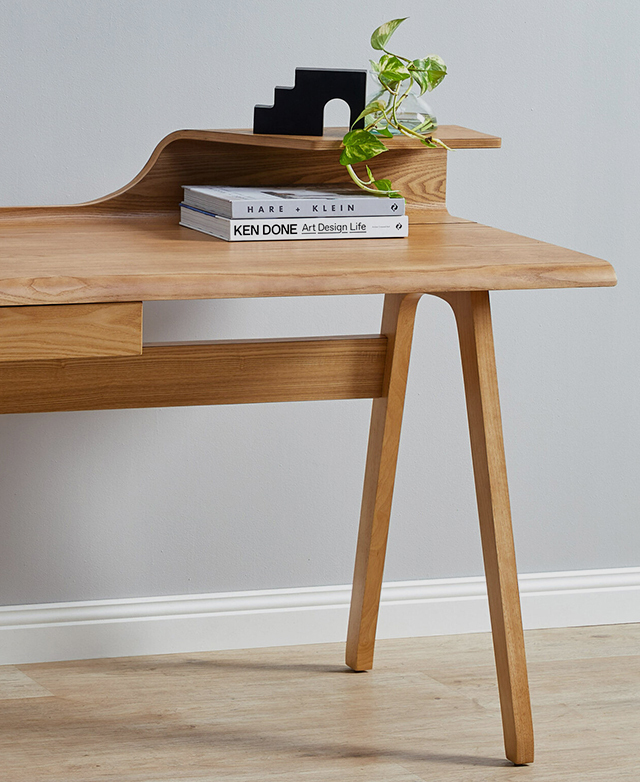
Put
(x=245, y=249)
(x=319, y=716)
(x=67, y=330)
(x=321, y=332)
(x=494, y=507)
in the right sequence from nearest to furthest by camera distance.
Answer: (x=67, y=330) < (x=245, y=249) < (x=494, y=507) < (x=319, y=716) < (x=321, y=332)

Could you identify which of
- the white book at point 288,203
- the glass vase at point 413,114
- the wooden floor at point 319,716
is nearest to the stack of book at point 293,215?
the white book at point 288,203

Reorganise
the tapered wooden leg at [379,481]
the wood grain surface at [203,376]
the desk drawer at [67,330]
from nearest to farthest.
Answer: the desk drawer at [67,330], the wood grain surface at [203,376], the tapered wooden leg at [379,481]

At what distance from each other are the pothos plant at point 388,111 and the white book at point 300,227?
0.08 m

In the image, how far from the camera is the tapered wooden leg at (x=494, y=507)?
145cm

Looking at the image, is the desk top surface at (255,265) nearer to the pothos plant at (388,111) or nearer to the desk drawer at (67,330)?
the desk drawer at (67,330)

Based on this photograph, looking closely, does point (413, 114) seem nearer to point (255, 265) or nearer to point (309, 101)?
point (309, 101)

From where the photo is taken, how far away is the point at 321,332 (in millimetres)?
1889

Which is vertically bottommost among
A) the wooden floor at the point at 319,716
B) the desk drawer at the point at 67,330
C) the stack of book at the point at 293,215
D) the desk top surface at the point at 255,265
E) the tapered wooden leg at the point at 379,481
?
the wooden floor at the point at 319,716

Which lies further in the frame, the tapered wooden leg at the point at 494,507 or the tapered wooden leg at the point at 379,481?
the tapered wooden leg at the point at 379,481

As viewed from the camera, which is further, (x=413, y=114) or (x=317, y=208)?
(x=413, y=114)

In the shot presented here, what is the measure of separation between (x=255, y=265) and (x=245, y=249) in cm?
14

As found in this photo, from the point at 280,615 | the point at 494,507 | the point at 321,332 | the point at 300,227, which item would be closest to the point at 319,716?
the point at 280,615

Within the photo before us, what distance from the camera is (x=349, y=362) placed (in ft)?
5.44

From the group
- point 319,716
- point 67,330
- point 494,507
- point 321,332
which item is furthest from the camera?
point 321,332
